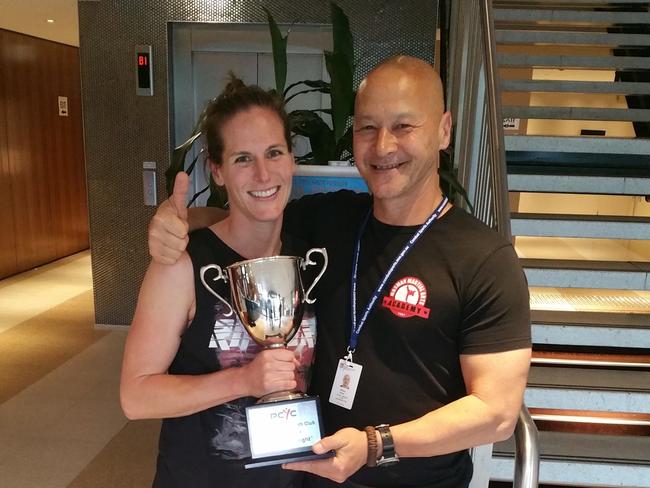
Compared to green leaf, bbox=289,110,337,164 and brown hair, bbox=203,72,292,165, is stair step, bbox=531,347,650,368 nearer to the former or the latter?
green leaf, bbox=289,110,337,164

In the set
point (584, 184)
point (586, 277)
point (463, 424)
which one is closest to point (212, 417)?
point (463, 424)

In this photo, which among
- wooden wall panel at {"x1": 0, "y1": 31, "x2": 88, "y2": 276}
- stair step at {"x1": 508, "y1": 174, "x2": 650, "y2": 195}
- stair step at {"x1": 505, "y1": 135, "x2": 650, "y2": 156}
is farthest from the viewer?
wooden wall panel at {"x1": 0, "y1": 31, "x2": 88, "y2": 276}

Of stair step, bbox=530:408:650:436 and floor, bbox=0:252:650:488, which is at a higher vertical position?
stair step, bbox=530:408:650:436

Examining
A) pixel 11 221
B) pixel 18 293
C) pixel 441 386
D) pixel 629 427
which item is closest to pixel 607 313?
pixel 629 427

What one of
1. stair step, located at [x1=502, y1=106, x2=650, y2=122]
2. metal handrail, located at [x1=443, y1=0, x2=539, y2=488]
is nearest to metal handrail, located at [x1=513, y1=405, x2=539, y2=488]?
metal handrail, located at [x1=443, y1=0, x2=539, y2=488]

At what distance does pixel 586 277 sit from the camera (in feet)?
9.06

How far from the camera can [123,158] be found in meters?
4.55

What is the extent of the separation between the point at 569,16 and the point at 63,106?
6311 millimetres

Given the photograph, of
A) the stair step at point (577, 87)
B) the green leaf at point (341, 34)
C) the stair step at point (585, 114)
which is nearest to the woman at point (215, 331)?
the green leaf at point (341, 34)

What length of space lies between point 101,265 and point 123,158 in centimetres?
95

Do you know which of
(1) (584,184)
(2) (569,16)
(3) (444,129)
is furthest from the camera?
(2) (569,16)

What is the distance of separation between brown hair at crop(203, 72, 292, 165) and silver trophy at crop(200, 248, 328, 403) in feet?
0.89

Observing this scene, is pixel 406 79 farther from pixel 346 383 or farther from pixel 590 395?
pixel 590 395

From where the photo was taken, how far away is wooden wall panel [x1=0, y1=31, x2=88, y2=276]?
647cm
